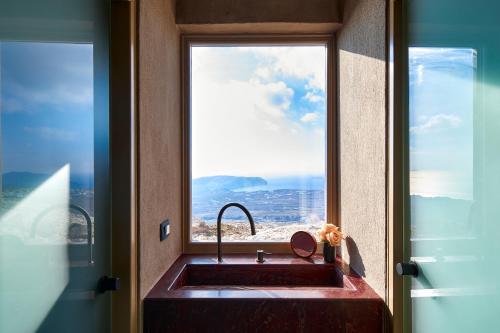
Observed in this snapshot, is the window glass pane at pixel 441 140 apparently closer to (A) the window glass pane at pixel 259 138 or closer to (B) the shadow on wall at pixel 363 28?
(B) the shadow on wall at pixel 363 28

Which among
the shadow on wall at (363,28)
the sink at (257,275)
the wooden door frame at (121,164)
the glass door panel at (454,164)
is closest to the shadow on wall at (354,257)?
the sink at (257,275)

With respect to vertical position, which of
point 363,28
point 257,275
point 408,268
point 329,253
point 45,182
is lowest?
point 257,275

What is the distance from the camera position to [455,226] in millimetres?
1128

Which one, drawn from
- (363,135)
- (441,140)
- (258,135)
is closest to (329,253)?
(363,135)

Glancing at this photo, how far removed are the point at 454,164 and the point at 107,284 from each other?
3.98ft

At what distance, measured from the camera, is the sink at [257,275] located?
2062 mm

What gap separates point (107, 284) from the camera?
1315 millimetres

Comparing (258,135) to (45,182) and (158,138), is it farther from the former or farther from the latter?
(45,182)

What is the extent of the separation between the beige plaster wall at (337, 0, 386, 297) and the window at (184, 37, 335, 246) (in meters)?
0.19

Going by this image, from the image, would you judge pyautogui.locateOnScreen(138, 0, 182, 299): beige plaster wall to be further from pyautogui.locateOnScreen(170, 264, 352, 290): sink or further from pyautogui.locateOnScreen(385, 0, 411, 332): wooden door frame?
pyautogui.locateOnScreen(385, 0, 411, 332): wooden door frame

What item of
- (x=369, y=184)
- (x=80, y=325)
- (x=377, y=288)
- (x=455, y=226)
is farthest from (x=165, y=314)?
(x=455, y=226)

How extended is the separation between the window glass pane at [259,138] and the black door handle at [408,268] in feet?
3.06

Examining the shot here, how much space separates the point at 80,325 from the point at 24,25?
34.5 inches

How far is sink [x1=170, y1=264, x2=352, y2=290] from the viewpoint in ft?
6.77
